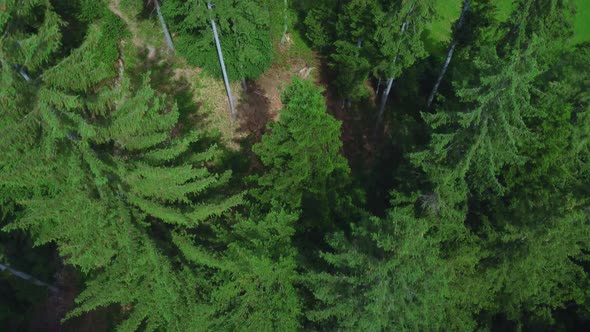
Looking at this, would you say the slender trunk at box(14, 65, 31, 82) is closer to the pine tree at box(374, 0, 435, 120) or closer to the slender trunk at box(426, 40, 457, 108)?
the pine tree at box(374, 0, 435, 120)

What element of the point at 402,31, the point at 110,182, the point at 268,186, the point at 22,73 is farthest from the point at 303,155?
the point at 402,31

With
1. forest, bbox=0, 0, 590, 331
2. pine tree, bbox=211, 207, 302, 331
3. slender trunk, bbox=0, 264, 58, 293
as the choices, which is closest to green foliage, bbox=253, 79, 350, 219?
forest, bbox=0, 0, 590, 331

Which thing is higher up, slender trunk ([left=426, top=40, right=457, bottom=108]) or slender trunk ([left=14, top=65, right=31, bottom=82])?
slender trunk ([left=14, top=65, right=31, bottom=82])

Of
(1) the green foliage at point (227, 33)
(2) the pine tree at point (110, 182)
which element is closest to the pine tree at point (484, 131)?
(2) the pine tree at point (110, 182)

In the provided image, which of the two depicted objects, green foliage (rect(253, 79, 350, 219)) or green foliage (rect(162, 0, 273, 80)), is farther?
green foliage (rect(162, 0, 273, 80))

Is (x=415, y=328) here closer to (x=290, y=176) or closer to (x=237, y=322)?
(x=237, y=322)

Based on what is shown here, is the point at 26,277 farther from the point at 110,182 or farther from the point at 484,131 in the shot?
the point at 484,131

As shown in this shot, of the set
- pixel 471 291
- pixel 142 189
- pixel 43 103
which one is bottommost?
pixel 471 291

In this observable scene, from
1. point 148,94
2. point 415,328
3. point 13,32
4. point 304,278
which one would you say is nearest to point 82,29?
point 13,32
